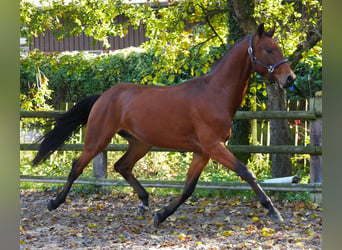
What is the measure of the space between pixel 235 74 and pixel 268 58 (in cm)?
43

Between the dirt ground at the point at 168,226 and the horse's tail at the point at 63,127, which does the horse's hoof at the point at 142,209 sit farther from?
the horse's tail at the point at 63,127

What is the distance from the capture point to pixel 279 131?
7516mm

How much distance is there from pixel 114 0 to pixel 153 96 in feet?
7.40

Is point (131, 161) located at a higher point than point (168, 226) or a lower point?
higher

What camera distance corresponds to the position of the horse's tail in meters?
5.93

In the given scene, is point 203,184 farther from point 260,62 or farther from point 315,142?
point 260,62

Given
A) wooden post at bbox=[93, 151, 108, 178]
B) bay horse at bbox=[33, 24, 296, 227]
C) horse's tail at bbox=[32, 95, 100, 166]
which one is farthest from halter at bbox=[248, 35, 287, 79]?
wooden post at bbox=[93, 151, 108, 178]

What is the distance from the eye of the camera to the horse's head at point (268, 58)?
4.66 m

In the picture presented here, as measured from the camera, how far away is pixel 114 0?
7074 mm

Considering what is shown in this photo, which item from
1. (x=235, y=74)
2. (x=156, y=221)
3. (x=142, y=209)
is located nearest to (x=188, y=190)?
(x=156, y=221)

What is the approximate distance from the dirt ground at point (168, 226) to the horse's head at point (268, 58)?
5.11ft

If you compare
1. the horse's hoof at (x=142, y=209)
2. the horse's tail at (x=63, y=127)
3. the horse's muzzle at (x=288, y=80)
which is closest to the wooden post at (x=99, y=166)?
the horse's tail at (x=63, y=127)
